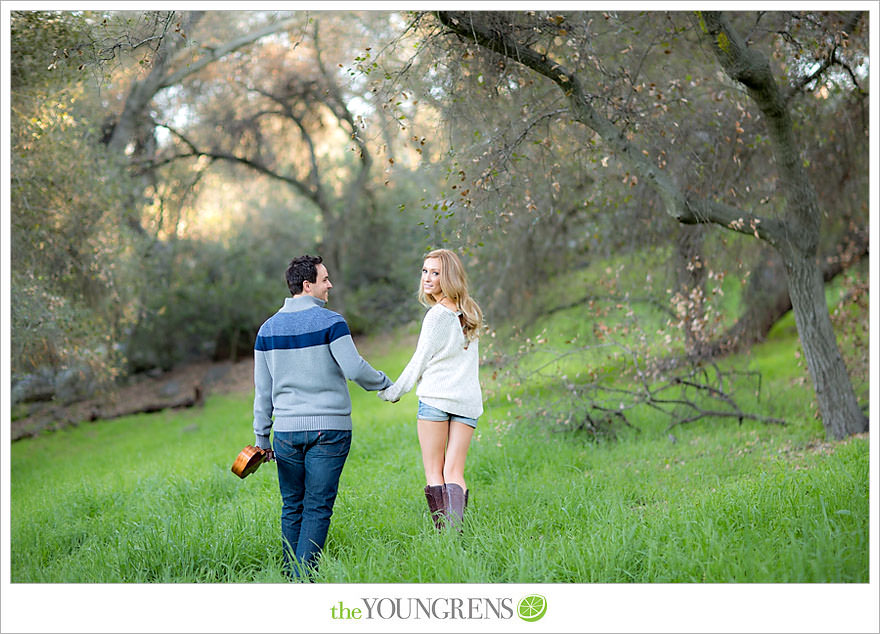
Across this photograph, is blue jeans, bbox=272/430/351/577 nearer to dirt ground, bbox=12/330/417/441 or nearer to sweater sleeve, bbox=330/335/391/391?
sweater sleeve, bbox=330/335/391/391

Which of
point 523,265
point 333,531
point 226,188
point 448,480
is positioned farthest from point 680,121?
point 226,188

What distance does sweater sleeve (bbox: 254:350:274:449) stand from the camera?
11.6 feet

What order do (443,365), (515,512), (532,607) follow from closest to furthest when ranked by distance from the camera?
(532,607)
(443,365)
(515,512)

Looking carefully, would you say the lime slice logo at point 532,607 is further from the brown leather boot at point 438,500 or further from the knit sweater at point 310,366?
the knit sweater at point 310,366

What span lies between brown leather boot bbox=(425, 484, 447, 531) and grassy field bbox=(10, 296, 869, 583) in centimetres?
10

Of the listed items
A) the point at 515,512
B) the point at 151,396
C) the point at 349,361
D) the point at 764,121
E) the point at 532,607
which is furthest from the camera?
the point at 151,396

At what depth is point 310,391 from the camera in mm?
3385

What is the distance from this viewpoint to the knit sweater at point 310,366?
3359 mm

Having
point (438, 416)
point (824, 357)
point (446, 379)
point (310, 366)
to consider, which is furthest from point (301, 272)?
point (824, 357)

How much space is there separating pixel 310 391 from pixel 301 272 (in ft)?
1.87

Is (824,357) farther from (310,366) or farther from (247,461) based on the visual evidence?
(247,461)

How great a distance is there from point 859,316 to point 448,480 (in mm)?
5195

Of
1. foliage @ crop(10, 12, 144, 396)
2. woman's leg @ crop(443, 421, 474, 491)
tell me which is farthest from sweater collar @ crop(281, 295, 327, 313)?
foliage @ crop(10, 12, 144, 396)

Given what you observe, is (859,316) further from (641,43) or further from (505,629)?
(505,629)
